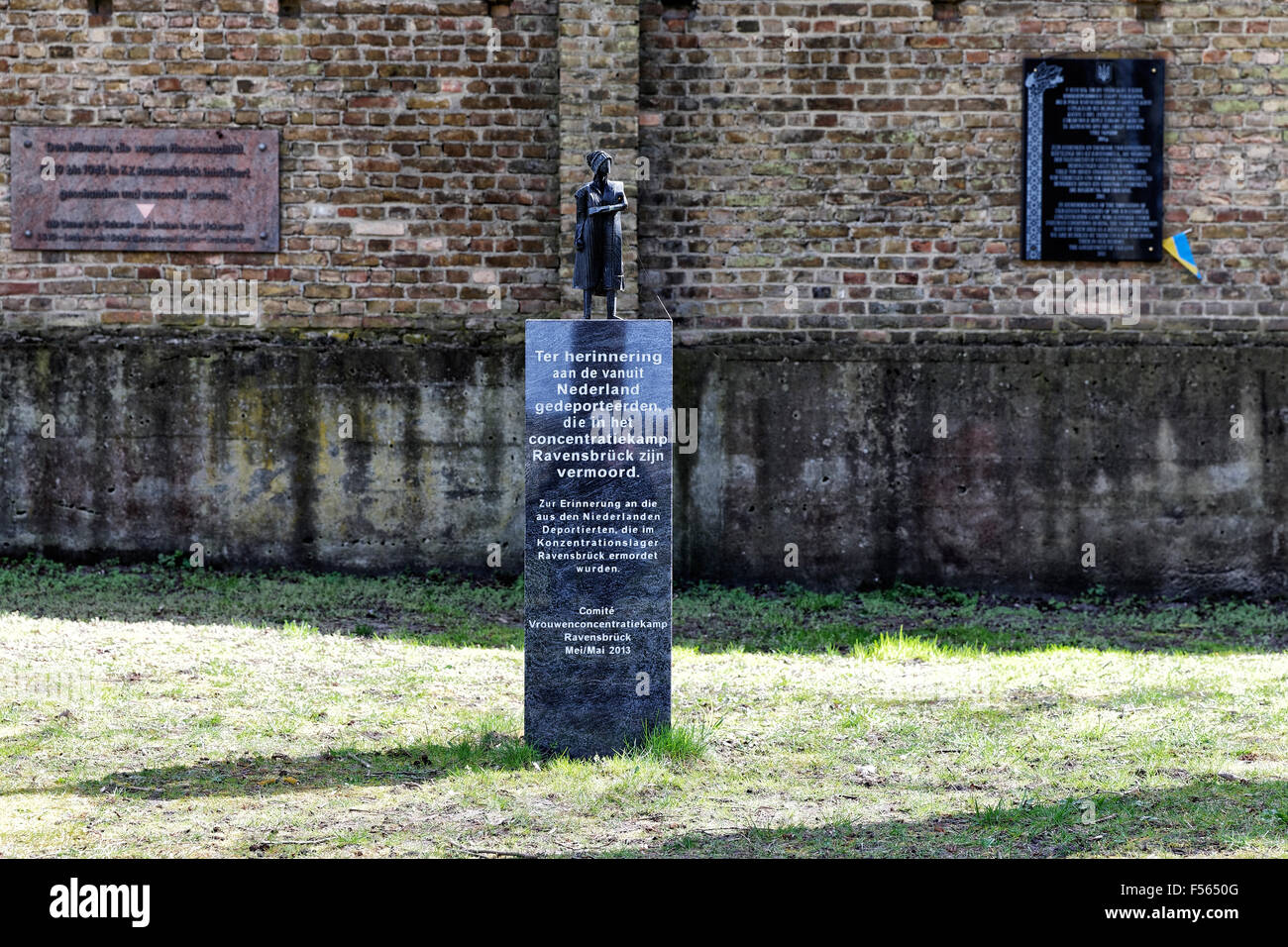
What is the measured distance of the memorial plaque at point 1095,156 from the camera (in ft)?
31.9

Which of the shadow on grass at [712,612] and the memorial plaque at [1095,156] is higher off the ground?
the memorial plaque at [1095,156]

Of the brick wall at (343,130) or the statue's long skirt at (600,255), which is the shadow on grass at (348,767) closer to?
the statue's long skirt at (600,255)

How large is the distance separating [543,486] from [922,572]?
5115 mm

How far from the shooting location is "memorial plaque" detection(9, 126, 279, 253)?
964 centimetres

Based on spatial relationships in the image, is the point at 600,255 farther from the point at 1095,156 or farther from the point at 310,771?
the point at 1095,156

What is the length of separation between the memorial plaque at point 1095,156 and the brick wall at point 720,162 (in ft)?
0.46

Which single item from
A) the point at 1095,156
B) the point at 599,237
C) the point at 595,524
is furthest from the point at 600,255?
the point at 1095,156

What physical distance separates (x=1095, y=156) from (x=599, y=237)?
552cm

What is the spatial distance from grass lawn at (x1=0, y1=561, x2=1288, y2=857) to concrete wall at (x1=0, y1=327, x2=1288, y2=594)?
60cm

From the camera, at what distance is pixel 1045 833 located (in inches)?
176

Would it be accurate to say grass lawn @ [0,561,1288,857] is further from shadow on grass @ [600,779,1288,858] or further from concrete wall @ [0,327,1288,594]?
concrete wall @ [0,327,1288,594]

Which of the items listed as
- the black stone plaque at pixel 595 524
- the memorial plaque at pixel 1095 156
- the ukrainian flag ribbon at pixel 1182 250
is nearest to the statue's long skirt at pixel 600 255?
the black stone plaque at pixel 595 524

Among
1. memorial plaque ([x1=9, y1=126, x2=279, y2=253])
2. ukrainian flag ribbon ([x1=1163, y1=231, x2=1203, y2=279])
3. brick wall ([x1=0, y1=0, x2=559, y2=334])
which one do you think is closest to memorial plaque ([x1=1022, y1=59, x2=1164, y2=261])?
ukrainian flag ribbon ([x1=1163, y1=231, x2=1203, y2=279])

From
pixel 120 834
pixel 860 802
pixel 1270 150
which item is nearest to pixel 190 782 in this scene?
pixel 120 834
